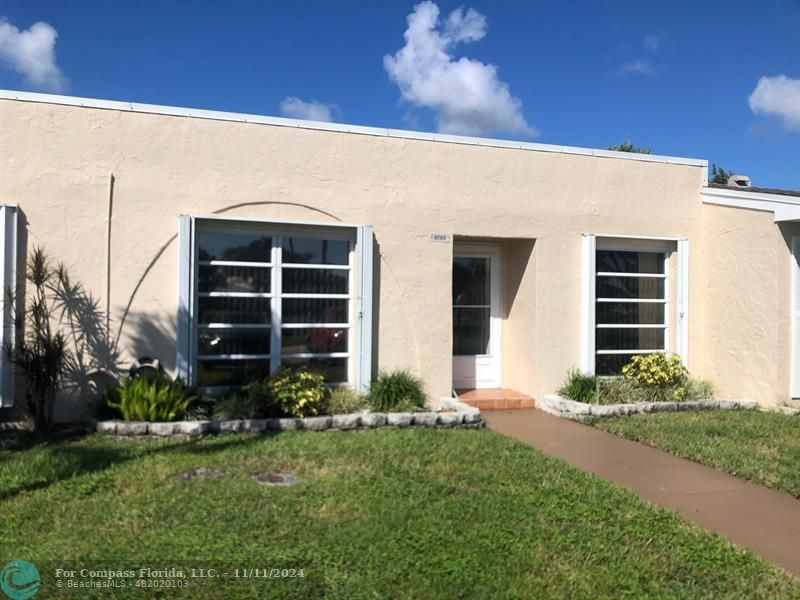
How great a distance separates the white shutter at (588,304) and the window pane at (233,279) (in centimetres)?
435

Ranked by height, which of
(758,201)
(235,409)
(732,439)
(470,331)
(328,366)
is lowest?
(732,439)

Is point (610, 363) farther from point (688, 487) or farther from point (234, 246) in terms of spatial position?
point (234, 246)

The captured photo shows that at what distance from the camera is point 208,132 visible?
25.7 feet

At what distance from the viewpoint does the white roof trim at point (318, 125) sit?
7328 mm

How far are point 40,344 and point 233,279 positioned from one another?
2.17 metres

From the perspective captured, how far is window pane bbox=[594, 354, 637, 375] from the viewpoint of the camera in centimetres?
952

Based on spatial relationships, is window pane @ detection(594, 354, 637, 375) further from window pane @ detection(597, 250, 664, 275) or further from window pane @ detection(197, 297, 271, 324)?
window pane @ detection(197, 297, 271, 324)

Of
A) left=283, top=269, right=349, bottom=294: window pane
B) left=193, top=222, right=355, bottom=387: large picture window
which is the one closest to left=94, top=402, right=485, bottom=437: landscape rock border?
left=193, top=222, right=355, bottom=387: large picture window

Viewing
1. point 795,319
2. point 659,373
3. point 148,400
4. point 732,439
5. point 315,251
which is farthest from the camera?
point 659,373

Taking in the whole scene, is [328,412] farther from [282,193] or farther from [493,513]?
[493,513]

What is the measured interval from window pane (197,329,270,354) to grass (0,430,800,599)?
192 cm

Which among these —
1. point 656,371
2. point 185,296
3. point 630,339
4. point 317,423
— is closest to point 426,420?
point 317,423

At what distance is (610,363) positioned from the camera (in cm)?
960

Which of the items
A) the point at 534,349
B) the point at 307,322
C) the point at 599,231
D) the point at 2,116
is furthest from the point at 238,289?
the point at 599,231
